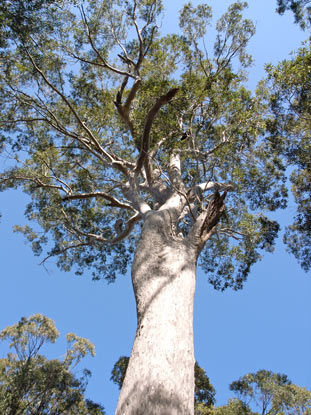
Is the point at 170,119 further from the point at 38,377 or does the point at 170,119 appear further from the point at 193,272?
the point at 38,377

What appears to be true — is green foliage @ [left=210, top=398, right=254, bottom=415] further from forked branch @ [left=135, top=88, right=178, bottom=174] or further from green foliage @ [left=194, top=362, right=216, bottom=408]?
forked branch @ [left=135, top=88, right=178, bottom=174]

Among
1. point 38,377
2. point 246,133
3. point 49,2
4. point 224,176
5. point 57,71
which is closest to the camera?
→ point 49,2

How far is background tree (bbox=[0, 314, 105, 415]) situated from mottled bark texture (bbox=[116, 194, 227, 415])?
7.72 metres

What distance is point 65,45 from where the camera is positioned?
8.37 metres

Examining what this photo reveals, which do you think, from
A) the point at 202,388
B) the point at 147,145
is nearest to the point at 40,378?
the point at 202,388

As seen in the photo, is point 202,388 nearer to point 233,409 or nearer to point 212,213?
point 233,409

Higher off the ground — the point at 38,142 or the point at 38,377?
the point at 38,142

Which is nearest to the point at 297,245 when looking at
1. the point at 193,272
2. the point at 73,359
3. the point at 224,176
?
the point at 224,176

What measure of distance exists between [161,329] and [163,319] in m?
0.13

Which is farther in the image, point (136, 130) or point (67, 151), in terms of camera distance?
point (67, 151)

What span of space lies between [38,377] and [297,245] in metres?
9.05

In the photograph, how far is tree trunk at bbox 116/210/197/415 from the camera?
236 cm

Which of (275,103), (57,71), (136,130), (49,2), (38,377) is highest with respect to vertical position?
(275,103)

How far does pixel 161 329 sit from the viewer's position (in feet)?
9.55
